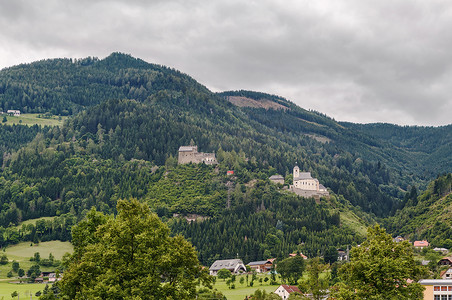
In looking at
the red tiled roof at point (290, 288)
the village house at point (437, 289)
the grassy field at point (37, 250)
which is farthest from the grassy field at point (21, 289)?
the village house at point (437, 289)

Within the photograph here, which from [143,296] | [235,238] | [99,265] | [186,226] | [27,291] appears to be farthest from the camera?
[186,226]

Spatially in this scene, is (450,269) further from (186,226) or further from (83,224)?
(186,226)

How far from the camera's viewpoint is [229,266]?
6314 inches

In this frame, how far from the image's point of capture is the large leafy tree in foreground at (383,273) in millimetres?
44062

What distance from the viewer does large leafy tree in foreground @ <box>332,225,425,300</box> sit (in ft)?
145

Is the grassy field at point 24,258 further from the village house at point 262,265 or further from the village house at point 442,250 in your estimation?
the village house at point 442,250

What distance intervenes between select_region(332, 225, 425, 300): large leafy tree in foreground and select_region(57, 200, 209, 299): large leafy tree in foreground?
11099mm

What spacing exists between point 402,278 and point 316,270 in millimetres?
62319

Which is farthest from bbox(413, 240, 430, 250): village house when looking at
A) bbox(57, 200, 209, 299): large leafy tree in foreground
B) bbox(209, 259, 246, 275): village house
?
bbox(57, 200, 209, 299): large leafy tree in foreground

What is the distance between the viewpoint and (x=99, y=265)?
1785 inches

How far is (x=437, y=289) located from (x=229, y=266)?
297 feet

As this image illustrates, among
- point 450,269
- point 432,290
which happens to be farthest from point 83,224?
point 450,269

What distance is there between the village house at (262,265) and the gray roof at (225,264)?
359cm

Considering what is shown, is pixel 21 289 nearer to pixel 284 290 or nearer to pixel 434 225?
pixel 284 290
